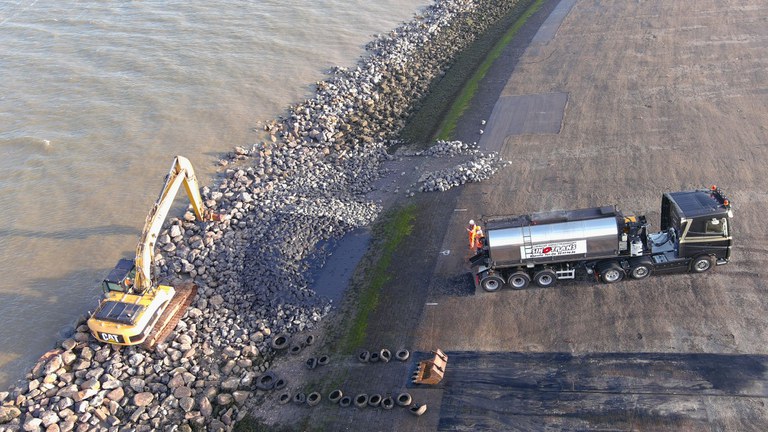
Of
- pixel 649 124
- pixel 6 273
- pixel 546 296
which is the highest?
pixel 649 124

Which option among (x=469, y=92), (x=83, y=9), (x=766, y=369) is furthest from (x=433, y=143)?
(x=83, y=9)

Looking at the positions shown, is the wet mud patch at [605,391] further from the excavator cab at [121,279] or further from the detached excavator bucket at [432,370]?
the excavator cab at [121,279]

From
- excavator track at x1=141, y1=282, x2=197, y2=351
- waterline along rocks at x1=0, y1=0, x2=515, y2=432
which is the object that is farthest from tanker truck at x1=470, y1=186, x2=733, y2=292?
excavator track at x1=141, y1=282, x2=197, y2=351

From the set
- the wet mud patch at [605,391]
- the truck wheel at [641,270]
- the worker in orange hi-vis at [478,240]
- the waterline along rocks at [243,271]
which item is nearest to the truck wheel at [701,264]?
the truck wheel at [641,270]

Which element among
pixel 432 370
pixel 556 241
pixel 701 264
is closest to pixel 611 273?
pixel 556 241

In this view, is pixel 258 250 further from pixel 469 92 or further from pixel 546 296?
pixel 469 92

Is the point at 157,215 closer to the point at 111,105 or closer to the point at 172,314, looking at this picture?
the point at 172,314
